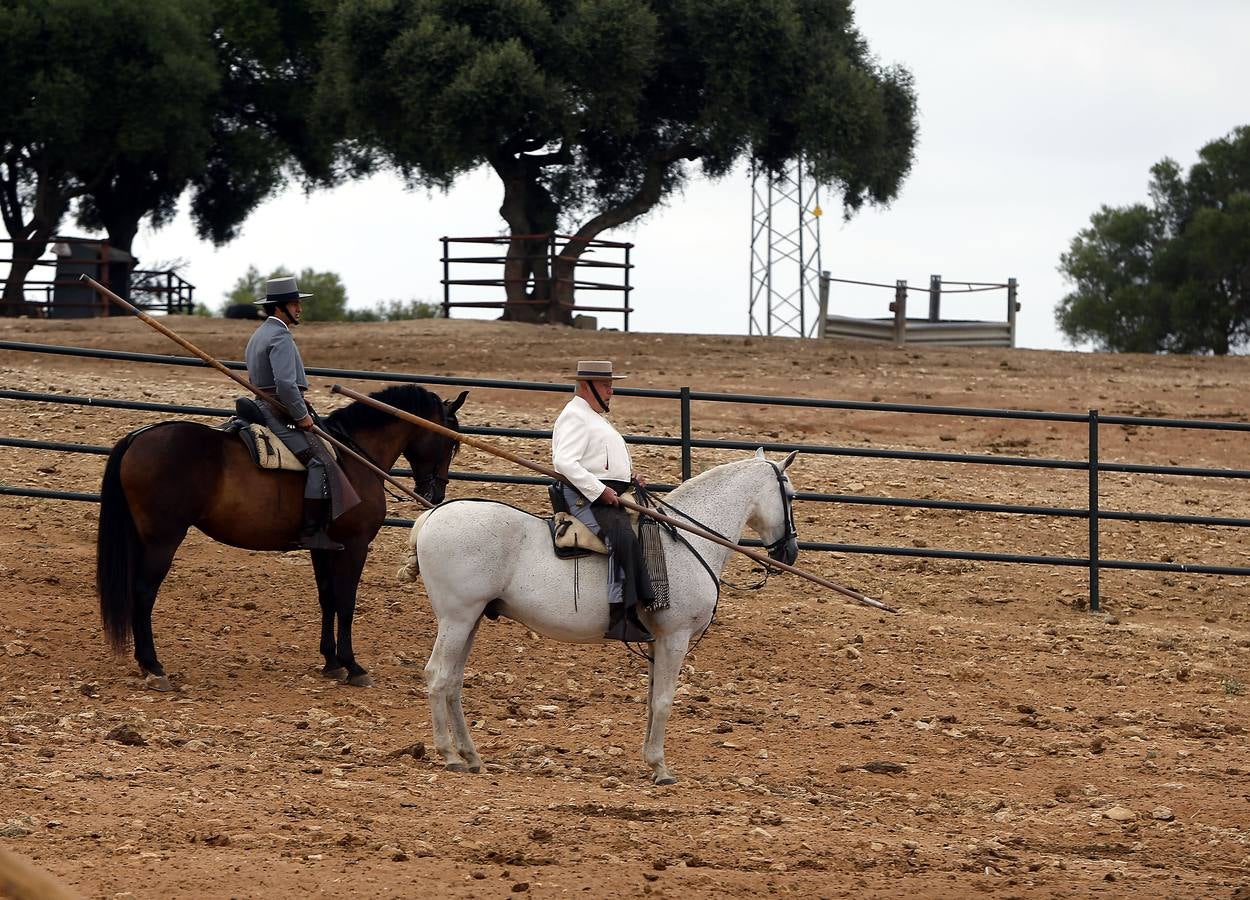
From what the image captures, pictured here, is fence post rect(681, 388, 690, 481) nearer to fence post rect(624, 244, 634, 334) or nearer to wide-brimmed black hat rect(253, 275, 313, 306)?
wide-brimmed black hat rect(253, 275, 313, 306)

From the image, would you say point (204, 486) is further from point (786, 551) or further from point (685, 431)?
point (685, 431)

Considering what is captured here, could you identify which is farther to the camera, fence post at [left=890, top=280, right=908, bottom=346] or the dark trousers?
fence post at [left=890, top=280, right=908, bottom=346]

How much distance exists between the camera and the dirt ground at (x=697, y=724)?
19.9 feet

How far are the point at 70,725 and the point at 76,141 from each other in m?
23.9

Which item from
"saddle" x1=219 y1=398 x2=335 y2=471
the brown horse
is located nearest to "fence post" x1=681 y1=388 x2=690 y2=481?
the brown horse

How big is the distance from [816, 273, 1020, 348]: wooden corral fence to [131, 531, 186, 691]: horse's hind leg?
21.5 meters

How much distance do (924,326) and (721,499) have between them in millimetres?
22594

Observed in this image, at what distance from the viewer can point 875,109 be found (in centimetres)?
2972

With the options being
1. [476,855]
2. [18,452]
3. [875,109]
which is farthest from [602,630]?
[875,109]

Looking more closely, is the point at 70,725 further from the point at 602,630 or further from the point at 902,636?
the point at 902,636

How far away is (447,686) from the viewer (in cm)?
773

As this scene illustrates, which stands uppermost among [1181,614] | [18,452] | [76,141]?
[76,141]

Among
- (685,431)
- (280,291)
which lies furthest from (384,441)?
(685,431)

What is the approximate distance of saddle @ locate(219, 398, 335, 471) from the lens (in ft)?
29.9
